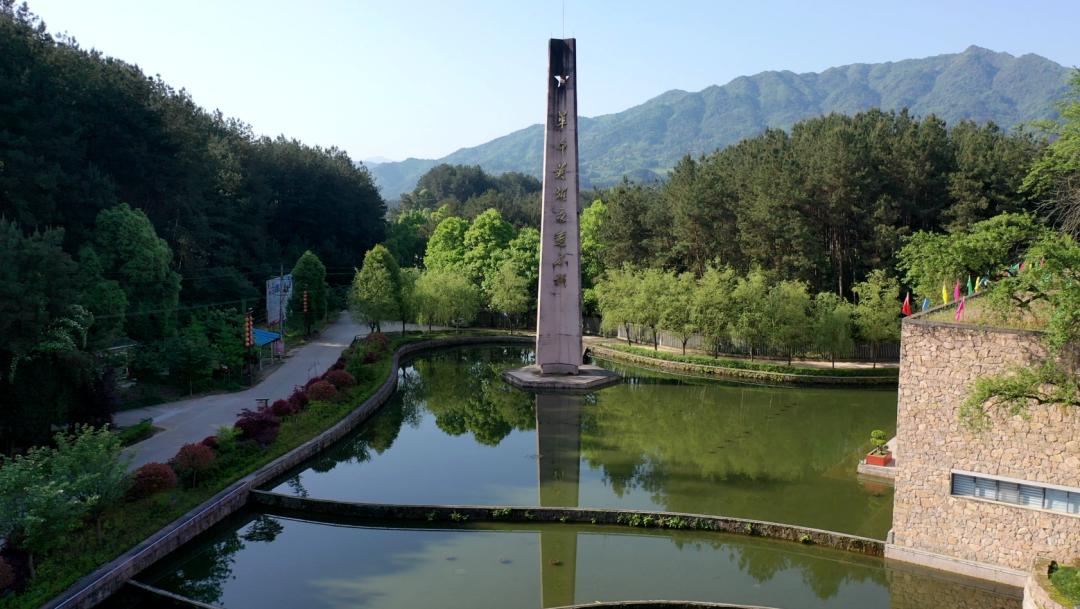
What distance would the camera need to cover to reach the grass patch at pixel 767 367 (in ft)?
94.1

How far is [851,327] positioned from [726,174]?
1308cm

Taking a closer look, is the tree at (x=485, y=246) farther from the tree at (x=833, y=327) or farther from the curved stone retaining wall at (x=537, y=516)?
the curved stone retaining wall at (x=537, y=516)

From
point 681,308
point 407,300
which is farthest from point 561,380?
point 407,300

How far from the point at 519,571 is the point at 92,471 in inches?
264

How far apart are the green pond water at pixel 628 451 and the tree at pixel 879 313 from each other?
3025mm

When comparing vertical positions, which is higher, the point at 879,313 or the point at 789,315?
the point at 879,313

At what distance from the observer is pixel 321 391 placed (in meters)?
22.4

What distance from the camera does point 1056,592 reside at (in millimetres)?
10625

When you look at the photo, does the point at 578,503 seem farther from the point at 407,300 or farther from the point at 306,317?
the point at 306,317

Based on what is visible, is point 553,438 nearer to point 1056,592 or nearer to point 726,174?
point 1056,592

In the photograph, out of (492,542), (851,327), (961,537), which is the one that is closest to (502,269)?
(851,327)

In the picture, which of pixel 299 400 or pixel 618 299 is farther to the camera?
pixel 618 299

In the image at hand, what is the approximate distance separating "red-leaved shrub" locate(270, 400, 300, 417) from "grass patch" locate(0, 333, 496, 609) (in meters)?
0.17

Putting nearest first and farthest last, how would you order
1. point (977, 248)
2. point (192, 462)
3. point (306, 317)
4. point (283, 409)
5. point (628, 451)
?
1. point (977, 248)
2. point (192, 462)
3. point (628, 451)
4. point (283, 409)
5. point (306, 317)
